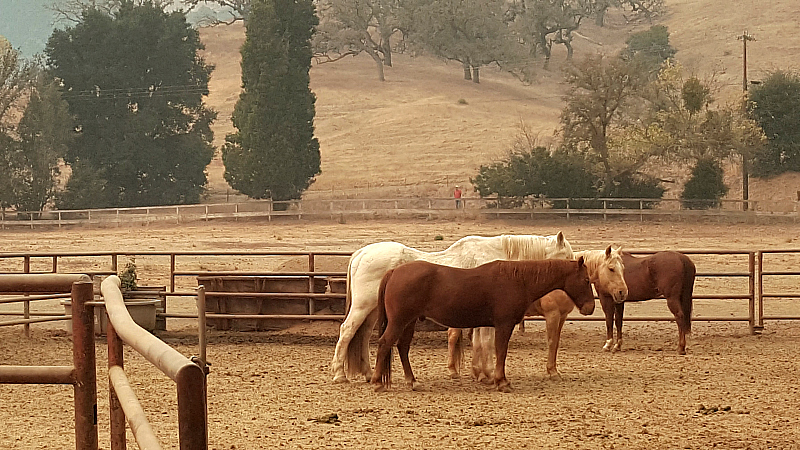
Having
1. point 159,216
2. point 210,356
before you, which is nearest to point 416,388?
point 210,356

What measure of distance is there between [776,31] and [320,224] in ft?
205

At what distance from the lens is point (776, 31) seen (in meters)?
85.9

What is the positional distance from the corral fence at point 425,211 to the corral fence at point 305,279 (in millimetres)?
12245

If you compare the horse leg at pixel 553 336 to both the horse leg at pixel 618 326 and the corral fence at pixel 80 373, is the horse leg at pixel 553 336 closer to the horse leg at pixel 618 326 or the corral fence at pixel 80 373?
the horse leg at pixel 618 326

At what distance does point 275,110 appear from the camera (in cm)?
4150

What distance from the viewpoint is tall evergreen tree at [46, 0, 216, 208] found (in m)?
45.6

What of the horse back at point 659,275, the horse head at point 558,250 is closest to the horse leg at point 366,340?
the horse head at point 558,250

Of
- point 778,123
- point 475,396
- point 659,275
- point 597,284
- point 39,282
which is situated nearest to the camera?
point 39,282

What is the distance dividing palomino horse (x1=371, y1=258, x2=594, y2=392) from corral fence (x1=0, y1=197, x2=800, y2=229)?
28.1m

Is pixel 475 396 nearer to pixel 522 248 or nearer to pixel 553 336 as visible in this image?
pixel 553 336

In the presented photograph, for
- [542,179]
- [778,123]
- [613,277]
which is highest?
[778,123]

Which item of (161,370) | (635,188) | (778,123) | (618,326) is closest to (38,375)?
(161,370)

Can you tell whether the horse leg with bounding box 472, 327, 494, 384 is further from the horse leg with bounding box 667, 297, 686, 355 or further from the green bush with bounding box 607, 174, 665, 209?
the green bush with bounding box 607, 174, 665, 209

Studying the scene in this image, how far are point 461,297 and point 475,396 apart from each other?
2.74 feet
